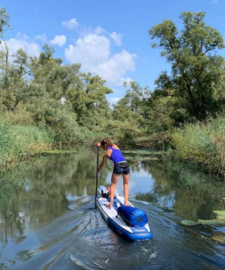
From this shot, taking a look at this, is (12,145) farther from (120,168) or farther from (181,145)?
(181,145)

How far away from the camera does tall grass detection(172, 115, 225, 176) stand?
11515 millimetres

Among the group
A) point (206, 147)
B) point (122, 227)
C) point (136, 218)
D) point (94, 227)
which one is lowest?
point (94, 227)

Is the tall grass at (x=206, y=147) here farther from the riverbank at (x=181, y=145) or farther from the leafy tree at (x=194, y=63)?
the leafy tree at (x=194, y=63)

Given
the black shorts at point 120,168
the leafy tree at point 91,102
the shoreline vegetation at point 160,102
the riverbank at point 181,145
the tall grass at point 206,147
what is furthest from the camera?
the leafy tree at point 91,102

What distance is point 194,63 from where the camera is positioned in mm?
20297

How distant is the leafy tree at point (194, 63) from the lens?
20625mm

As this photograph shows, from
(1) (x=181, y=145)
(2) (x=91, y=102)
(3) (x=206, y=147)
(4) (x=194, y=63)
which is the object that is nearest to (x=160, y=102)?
(4) (x=194, y=63)

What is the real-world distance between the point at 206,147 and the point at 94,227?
8417 mm

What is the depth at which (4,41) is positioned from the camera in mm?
22406

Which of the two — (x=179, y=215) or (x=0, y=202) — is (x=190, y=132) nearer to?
(x=179, y=215)

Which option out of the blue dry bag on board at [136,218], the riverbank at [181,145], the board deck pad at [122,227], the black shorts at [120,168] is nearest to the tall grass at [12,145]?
the riverbank at [181,145]

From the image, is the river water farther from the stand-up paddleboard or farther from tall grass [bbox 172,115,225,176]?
tall grass [bbox 172,115,225,176]

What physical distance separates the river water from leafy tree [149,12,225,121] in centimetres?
Answer: 1159

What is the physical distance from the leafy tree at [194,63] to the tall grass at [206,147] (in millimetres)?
5602
